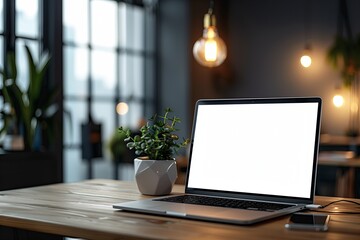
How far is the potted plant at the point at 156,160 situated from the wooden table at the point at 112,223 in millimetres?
64

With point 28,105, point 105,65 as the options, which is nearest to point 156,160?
point 28,105

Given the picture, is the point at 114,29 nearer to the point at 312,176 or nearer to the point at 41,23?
the point at 41,23

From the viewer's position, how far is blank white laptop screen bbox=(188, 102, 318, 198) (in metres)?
1.78

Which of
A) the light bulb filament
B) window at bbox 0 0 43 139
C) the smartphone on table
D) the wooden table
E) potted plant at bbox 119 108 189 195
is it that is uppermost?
window at bbox 0 0 43 139

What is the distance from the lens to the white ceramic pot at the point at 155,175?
2.01 m

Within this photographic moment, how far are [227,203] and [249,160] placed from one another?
0.19 meters

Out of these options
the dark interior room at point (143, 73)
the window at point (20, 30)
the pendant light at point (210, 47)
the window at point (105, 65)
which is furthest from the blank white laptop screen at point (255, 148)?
the window at point (105, 65)

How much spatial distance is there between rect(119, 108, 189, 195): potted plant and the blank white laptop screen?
80 millimetres

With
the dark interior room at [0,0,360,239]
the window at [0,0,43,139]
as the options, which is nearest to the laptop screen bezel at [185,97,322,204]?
the dark interior room at [0,0,360,239]

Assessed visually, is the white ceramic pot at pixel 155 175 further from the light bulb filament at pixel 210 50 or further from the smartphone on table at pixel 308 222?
the light bulb filament at pixel 210 50

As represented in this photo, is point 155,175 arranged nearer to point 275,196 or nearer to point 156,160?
point 156,160

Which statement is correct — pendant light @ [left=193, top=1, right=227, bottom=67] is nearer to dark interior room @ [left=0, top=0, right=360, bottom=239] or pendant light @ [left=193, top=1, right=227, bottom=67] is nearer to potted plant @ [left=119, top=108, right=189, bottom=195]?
Answer: dark interior room @ [left=0, top=0, right=360, bottom=239]

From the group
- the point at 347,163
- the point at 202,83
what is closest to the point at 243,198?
the point at 347,163

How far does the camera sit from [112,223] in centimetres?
151
